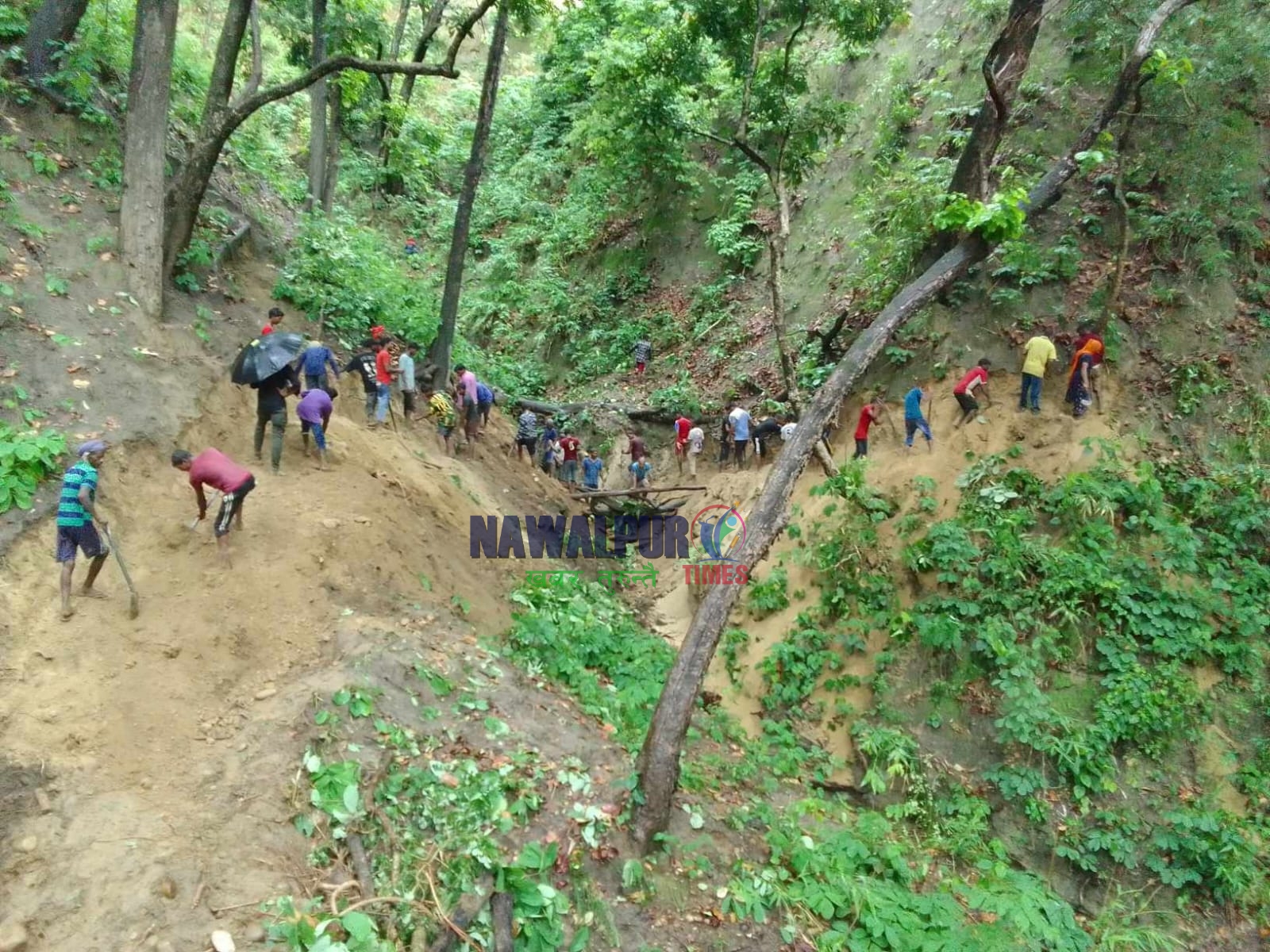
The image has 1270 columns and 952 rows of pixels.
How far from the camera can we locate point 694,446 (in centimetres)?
Answer: 1688

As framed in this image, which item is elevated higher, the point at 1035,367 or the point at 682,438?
the point at 1035,367

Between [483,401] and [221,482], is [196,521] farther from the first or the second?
[483,401]

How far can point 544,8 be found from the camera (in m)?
11.9

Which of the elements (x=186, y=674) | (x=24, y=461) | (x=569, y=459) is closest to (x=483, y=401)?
(x=569, y=459)

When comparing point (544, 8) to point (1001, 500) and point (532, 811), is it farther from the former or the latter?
point (532, 811)

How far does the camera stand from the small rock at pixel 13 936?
4223 millimetres

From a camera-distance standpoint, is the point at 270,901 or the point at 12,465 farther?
the point at 12,465

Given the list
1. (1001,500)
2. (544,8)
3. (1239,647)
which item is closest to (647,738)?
(1001,500)

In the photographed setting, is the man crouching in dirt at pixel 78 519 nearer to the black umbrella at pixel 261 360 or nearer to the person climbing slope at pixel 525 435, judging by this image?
the black umbrella at pixel 261 360

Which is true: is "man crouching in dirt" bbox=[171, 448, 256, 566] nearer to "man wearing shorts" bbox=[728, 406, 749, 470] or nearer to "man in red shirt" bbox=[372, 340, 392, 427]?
"man in red shirt" bbox=[372, 340, 392, 427]

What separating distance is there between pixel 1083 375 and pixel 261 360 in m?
10.9

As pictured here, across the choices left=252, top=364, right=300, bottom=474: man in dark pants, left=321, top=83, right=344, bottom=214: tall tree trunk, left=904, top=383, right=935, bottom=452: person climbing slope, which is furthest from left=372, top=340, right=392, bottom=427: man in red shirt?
left=904, top=383, right=935, bottom=452: person climbing slope

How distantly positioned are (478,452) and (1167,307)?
1161 centimetres

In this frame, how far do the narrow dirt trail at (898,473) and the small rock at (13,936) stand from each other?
766cm
